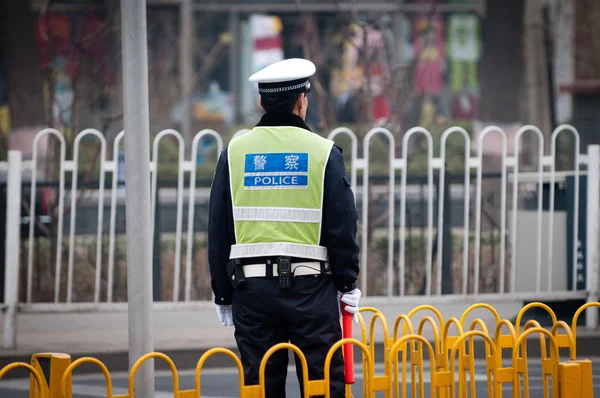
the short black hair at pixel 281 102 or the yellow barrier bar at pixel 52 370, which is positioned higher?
the short black hair at pixel 281 102

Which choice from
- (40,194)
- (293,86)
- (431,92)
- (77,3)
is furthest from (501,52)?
(293,86)

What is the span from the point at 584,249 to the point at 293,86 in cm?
499

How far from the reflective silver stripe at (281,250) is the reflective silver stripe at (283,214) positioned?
0.11 m

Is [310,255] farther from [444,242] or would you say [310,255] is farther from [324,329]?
[444,242]

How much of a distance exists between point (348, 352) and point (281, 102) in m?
1.15

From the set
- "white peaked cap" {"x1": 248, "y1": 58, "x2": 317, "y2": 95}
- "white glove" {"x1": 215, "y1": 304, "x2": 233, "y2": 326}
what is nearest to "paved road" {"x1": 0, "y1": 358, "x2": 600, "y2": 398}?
"white glove" {"x1": 215, "y1": 304, "x2": 233, "y2": 326}

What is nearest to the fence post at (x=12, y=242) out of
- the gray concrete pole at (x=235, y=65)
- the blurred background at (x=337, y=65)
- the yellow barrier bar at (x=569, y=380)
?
the yellow barrier bar at (x=569, y=380)

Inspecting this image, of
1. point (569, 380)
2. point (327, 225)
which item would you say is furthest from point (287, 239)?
point (569, 380)

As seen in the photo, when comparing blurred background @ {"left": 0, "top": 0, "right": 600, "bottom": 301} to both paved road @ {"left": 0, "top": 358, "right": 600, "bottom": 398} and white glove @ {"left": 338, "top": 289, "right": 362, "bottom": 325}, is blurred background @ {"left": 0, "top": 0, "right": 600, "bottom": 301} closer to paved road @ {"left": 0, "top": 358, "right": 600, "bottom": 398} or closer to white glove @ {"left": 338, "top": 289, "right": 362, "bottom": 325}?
paved road @ {"left": 0, "top": 358, "right": 600, "bottom": 398}

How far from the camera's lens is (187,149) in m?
19.7

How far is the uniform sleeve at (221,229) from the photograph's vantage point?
5281 mm

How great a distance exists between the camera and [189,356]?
879 cm

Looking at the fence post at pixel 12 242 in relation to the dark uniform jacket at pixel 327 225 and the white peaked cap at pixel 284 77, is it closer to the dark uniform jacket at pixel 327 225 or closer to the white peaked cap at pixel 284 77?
the dark uniform jacket at pixel 327 225

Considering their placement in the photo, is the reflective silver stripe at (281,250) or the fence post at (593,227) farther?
the fence post at (593,227)
